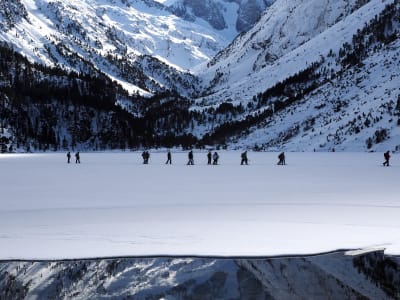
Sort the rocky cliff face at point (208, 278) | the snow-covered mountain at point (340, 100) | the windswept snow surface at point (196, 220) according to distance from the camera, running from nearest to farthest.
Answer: the rocky cliff face at point (208, 278) < the windswept snow surface at point (196, 220) < the snow-covered mountain at point (340, 100)

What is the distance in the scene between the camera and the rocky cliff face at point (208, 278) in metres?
9.90

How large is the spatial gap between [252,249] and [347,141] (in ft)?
255

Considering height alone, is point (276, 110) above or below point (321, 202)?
above

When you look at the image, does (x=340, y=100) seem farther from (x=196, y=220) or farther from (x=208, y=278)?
(x=208, y=278)

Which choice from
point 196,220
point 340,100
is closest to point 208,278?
point 196,220

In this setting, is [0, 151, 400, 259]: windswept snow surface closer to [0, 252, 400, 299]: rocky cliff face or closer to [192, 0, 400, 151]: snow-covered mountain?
[0, 252, 400, 299]: rocky cliff face

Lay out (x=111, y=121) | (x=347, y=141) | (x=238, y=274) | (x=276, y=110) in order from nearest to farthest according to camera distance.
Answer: (x=238, y=274) < (x=347, y=141) < (x=276, y=110) < (x=111, y=121)

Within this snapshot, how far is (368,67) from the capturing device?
430 ft

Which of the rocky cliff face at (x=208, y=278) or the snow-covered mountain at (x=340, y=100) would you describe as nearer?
the rocky cliff face at (x=208, y=278)

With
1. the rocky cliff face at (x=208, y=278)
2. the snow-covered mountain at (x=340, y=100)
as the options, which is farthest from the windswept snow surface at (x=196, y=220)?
the snow-covered mountain at (x=340, y=100)

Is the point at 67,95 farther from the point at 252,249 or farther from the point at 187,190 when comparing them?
the point at 252,249

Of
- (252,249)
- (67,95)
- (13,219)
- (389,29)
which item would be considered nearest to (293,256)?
(252,249)

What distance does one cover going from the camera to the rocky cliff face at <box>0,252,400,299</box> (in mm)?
9898

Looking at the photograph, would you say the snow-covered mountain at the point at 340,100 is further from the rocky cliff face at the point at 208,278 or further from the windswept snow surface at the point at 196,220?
the rocky cliff face at the point at 208,278
